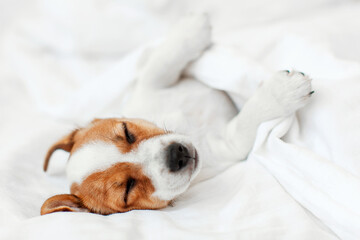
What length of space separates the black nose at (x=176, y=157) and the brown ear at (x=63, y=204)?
1.28 feet

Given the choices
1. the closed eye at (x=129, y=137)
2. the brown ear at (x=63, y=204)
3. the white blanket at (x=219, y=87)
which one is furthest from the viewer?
the closed eye at (x=129, y=137)

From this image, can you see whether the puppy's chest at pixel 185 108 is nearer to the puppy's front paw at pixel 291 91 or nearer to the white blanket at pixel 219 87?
the white blanket at pixel 219 87

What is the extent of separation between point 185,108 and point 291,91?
586 mm

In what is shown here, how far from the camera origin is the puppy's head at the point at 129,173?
1.40 metres

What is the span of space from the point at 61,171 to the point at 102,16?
1.20 metres

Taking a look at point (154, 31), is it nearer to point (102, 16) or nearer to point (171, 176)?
point (102, 16)

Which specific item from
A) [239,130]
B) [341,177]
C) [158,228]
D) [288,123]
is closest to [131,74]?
[239,130]

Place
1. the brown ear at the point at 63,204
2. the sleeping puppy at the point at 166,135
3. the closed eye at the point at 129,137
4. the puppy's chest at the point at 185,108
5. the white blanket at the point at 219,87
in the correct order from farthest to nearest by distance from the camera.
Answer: the puppy's chest at the point at 185,108 → the closed eye at the point at 129,137 → the sleeping puppy at the point at 166,135 → the brown ear at the point at 63,204 → the white blanket at the point at 219,87

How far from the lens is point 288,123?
1.49 meters

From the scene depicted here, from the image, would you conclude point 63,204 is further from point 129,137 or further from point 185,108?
point 185,108

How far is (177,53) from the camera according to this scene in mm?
1870

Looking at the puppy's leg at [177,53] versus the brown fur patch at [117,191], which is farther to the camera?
the puppy's leg at [177,53]

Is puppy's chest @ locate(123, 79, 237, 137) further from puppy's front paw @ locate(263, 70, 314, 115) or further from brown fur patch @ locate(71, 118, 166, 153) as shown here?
puppy's front paw @ locate(263, 70, 314, 115)

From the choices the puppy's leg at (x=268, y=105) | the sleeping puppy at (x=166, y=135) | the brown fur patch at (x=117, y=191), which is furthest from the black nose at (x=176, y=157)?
the puppy's leg at (x=268, y=105)
